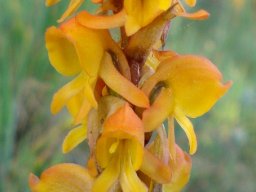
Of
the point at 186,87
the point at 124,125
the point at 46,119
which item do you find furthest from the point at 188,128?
the point at 46,119

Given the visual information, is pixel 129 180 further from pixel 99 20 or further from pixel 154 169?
pixel 99 20

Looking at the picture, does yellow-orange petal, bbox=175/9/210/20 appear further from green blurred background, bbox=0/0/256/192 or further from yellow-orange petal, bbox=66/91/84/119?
green blurred background, bbox=0/0/256/192

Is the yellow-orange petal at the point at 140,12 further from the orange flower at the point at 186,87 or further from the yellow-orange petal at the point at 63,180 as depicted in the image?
the yellow-orange petal at the point at 63,180

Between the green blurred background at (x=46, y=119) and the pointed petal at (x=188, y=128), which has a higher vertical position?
the pointed petal at (x=188, y=128)

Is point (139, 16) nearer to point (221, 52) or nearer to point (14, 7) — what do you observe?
point (14, 7)

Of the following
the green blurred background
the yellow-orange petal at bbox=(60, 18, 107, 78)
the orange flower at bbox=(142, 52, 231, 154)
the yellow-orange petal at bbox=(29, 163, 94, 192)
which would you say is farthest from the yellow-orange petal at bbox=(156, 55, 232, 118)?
the green blurred background

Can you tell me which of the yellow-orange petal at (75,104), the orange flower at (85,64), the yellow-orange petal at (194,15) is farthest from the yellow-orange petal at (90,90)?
the yellow-orange petal at (194,15)
